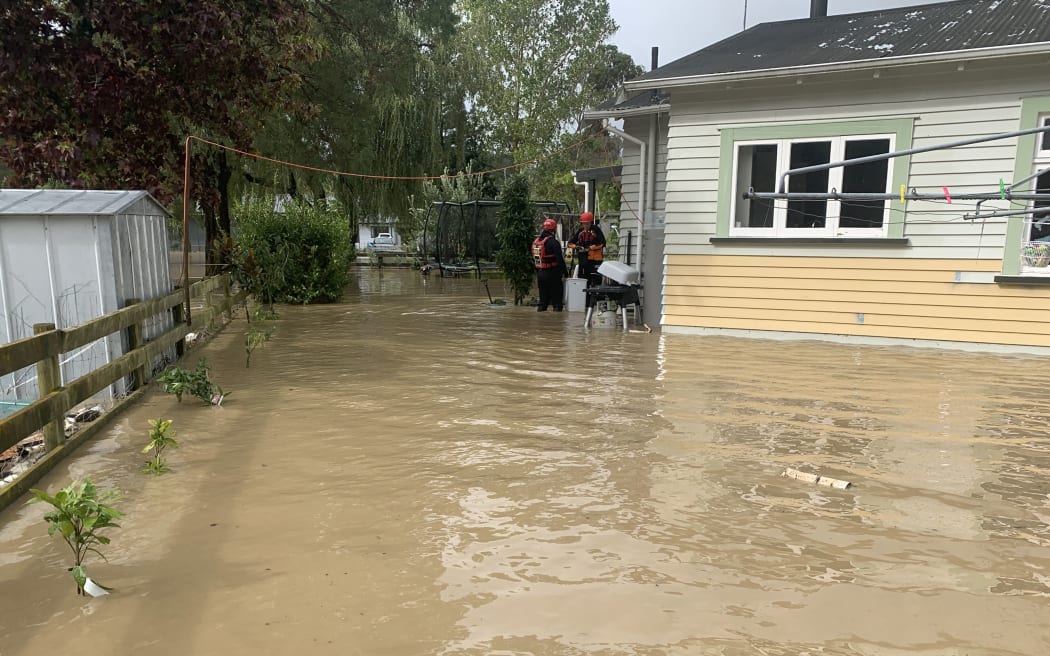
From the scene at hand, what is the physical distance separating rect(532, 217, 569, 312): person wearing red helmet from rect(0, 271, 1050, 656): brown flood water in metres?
6.43

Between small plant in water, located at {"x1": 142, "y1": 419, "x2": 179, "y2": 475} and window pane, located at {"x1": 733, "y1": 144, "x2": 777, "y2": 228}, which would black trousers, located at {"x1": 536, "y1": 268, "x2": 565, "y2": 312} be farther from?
small plant in water, located at {"x1": 142, "y1": 419, "x2": 179, "y2": 475}

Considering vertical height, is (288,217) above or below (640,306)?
above

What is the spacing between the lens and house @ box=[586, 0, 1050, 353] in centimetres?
906

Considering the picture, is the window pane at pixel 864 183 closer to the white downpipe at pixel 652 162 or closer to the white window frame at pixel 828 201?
the white window frame at pixel 828 201

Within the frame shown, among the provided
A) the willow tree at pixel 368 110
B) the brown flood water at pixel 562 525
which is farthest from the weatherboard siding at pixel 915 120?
the willow tree at pixel 368 110

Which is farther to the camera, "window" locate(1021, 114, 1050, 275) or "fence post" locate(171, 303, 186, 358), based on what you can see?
"window" locate(1021, 114, 1050, 275)

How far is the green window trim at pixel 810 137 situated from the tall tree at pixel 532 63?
26203mm

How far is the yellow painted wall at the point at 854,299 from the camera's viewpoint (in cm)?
932

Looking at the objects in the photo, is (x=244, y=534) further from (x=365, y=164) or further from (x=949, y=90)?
(x=365, y=164)

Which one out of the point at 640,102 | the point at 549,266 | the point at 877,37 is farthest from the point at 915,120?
the point at 549,266

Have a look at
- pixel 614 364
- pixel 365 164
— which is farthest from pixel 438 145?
pixel 614 364

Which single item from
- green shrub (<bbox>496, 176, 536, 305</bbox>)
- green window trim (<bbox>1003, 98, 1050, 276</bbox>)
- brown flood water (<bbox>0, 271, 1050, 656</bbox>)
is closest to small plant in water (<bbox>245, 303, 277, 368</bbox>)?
brown flood water (<bbox>0, 271, 1050, 656</bbox>)

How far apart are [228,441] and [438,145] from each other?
20.5 meters

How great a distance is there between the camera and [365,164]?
22.0m
